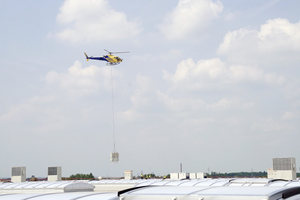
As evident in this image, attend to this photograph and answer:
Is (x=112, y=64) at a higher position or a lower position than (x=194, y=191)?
higher

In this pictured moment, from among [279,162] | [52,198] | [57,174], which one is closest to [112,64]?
[57,174]

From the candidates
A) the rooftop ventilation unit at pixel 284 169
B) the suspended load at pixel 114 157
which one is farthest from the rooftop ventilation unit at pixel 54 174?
the rooftop ventilation unit at pixel 284 169

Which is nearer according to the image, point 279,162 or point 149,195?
point 149,195

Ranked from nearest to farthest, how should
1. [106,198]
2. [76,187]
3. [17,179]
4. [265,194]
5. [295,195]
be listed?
[265,194]
[295,195]
[106,198]
[76,187]
[17,179]

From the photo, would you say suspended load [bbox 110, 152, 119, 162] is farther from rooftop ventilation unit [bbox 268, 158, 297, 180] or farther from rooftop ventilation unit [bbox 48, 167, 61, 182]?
rooftop ventilation unit [bbox 268, 158, 297, 180]

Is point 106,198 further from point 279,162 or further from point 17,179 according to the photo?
point 17,179

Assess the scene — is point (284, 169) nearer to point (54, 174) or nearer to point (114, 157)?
point (114, 157)

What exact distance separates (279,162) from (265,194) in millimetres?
43990

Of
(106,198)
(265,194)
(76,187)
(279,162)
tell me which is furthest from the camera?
(279,162)

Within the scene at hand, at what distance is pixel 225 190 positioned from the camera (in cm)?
1537

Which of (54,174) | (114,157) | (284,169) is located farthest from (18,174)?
(284,169)

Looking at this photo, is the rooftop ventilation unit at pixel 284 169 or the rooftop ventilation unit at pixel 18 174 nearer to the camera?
the rooftop ventilation unit at pixel 284 169

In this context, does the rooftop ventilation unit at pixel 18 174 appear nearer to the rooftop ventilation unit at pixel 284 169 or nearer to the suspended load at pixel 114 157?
the suspended load at pixel 114 157

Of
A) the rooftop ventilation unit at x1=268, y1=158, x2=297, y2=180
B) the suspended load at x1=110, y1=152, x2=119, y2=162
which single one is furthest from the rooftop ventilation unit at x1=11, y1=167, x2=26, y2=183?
the rooftop ventilation unit at x1=268, y1=158, x2=297, y2=180
